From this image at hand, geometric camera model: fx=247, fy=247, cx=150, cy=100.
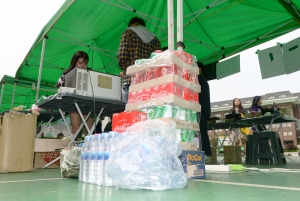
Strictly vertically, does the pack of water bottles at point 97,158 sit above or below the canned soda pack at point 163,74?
below

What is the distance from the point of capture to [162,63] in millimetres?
1933

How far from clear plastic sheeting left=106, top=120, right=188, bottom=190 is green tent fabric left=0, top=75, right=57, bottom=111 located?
20.5 feet

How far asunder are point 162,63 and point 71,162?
1055mm

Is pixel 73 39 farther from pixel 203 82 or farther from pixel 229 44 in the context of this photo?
pixel 229 44

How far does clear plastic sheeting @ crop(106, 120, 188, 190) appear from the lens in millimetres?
1323

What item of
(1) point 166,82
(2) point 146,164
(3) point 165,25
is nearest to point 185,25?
(3) point 165,25

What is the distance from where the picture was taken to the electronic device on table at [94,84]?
270cm

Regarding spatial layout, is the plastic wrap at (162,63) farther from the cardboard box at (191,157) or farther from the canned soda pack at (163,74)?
the cardboard box at (191,157)

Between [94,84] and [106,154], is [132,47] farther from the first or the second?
[106,154]

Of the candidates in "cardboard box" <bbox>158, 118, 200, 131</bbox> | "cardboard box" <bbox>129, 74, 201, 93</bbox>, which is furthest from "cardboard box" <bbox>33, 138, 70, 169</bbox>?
"cardboard box" <bbox>158, 118, 200, 131</bbox>

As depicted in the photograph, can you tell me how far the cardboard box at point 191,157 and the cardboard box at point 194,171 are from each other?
29 millimetres

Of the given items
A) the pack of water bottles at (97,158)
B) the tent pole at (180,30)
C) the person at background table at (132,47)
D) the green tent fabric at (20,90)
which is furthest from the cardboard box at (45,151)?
the green tent fabric at (20,90)

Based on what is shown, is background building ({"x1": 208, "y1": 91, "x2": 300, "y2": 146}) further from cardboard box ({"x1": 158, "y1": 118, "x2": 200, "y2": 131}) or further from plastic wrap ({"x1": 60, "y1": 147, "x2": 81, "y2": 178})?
plastic wrap ({"x1": 60, "y1": 147, "x2": 81, "y2": 178})

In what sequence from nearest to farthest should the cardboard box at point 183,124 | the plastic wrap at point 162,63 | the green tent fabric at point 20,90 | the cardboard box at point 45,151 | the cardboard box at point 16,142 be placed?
1. the cardboard box at point 183,124
2. the plastic wrap at point 162,63
3. the cardboard box at point 16,142
4. the cardboard box at point 45,151
5. the green tent fabric at point 20,90
